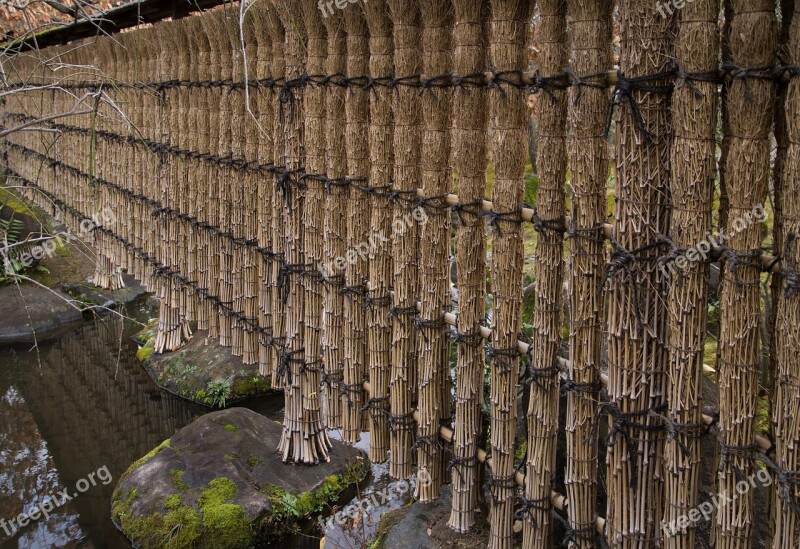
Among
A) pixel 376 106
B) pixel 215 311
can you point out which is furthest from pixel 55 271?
pixel 376 106

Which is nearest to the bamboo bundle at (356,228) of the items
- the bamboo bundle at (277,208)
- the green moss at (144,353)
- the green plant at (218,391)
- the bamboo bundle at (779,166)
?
the bamboo bundle at (277,208)

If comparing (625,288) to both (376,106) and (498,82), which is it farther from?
(376,106)

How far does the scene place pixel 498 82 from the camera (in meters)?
3.04

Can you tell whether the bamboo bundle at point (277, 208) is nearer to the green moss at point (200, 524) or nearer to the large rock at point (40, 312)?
the green moss at point (200, 524)

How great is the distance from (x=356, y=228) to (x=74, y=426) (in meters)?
4.36

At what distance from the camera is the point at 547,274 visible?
295cm

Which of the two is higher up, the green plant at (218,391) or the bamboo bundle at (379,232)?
the bamboo bundle at (379,232)

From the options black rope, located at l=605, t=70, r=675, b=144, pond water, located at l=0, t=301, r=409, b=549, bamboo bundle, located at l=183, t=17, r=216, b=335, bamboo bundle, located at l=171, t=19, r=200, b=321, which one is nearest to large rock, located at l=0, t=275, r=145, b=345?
pond water, located at l=0, t=301, r=409, b=549

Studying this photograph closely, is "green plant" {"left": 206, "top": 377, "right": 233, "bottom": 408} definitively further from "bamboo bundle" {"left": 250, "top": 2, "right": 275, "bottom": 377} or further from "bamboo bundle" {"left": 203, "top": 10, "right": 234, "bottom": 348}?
"bamboo bundle" {"left": 250, "top": 2, "right": 275, "bottom": 377}

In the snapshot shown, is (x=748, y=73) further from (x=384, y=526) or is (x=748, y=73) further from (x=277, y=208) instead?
(x=277, y=208)

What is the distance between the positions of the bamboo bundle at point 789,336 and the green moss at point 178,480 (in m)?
3.83

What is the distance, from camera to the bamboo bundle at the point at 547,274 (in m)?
2.84

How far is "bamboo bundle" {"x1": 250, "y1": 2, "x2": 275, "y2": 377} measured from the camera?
480cm

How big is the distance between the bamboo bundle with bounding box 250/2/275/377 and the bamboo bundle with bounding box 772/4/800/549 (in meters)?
3.19
